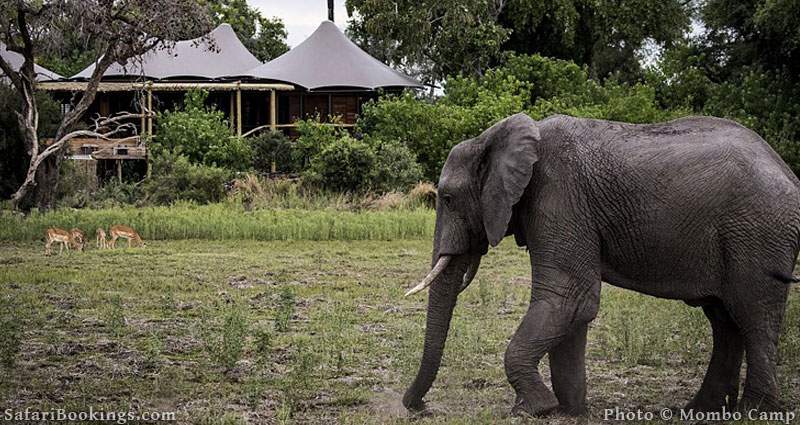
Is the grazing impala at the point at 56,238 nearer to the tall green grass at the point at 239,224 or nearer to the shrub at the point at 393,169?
the tall green grass at the point at 239,224

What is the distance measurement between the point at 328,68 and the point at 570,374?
90.7 feet

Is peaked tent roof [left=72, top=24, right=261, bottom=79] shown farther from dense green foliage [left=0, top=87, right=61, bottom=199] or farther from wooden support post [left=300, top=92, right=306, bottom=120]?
dense green foliage [left=0, top=87, right=61, bottom=199]

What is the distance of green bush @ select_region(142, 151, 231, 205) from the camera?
879 inches

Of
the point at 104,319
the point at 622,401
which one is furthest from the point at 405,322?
the point at 622,401

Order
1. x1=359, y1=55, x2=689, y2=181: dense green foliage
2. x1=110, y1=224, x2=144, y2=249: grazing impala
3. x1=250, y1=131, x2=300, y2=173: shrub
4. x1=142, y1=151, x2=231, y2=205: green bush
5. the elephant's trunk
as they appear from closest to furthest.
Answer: the elephant's trunk, x1=110, y1=224, x2=144, y2=249: grazing impala, x1=142, y1=151, x2=231, y2=205: green bush, x1=359, y1=55, x2=689, y2=181: dense green foliage, x1=250, y1=131, x2=300, y2=173: shrub

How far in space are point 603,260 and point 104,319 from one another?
5.58 metres

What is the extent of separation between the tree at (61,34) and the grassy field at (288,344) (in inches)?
278

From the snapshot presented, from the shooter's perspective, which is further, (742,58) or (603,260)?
(742,58)

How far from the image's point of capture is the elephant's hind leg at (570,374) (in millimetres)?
7293

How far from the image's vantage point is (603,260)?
24.2 feet

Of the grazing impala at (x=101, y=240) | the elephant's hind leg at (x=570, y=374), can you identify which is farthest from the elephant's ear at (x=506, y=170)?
the grazing impala at (x=101, y=240)

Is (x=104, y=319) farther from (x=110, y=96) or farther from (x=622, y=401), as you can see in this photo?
(x=110, y=96)

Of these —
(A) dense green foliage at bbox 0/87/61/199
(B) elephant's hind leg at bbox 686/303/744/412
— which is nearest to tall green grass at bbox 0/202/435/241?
(A) dense green foliage at bbox 0/87/61/199

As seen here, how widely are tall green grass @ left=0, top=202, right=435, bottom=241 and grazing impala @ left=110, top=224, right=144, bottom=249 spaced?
1273mm
